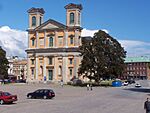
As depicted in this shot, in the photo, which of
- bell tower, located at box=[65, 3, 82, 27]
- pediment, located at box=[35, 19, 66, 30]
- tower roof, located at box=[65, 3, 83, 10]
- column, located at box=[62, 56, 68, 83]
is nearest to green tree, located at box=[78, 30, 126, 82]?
column, located at box=[62, 56, 68, 83]

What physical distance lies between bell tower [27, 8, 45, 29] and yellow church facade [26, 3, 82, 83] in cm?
46

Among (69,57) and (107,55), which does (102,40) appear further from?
(69,57)

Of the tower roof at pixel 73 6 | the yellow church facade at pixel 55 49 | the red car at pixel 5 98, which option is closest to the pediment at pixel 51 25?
the yellow church facade at pixel 55 49

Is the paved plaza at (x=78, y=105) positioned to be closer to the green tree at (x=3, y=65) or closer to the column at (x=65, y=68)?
the column at (x=65, y=68)

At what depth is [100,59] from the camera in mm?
83750

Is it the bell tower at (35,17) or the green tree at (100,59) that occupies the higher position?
the bell tower at (35,17)

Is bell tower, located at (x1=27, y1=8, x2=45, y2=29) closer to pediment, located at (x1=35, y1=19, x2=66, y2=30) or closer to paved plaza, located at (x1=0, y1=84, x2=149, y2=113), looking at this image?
pediment, located at (x1=35, y1=19, x2=66, y2=30)

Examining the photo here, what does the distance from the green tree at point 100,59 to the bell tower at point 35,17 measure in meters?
24.2

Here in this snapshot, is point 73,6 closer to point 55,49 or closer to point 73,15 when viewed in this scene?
point 73,15

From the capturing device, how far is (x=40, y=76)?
336 ft

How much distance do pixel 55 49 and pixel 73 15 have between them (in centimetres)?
1082

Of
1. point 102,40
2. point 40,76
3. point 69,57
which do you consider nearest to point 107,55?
point 102,40

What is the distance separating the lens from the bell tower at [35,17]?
10612 cm

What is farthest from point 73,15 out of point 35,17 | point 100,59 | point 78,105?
point 78,105
